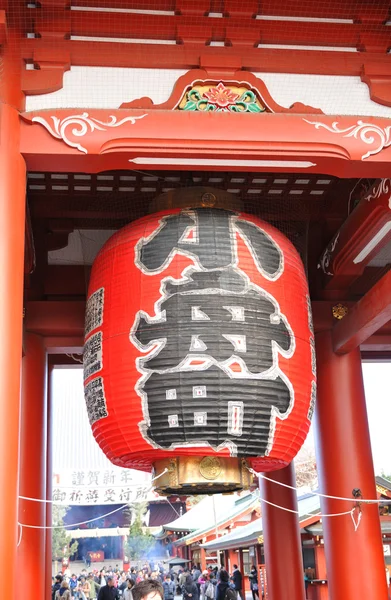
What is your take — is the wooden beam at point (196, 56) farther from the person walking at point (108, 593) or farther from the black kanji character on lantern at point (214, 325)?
the person walking at point (108, 593)

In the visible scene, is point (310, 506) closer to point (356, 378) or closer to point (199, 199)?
point (356, 378)

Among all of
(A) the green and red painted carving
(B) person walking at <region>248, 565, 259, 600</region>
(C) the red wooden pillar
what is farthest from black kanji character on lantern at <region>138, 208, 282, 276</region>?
(B) person walking at <region>248, 565, 259, 600</region>

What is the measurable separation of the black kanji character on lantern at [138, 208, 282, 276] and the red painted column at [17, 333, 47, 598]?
245cm

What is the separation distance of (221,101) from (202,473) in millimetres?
2401

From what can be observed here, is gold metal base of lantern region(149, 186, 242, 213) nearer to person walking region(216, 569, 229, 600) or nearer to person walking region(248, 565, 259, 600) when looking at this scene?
person walking region(216, 569, 229, 600)

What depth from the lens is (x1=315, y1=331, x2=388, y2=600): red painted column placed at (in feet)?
19.7

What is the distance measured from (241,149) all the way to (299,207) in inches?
84.0

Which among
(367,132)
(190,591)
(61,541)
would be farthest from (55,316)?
(61,541)

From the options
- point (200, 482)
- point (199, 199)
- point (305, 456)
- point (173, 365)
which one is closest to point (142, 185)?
point (199, 199)

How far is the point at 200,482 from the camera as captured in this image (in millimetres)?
4555

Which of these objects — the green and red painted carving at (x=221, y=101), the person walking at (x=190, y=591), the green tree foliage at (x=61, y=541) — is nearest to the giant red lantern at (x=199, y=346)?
the green and red painted carving at (x=221, y=101)

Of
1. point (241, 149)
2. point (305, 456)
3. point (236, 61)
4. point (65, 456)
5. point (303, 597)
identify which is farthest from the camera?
point (305, 456)

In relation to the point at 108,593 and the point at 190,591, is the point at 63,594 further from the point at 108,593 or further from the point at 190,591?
the point at 190,591

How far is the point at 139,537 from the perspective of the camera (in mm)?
32469
